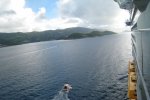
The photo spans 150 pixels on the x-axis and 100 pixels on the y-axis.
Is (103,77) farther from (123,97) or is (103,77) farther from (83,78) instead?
(123,97)

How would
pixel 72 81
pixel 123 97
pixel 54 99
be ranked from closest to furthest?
1. pixel 123 97
2. pixel 54 99
3. pixel 72 81

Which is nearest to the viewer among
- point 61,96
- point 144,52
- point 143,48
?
point 144,52

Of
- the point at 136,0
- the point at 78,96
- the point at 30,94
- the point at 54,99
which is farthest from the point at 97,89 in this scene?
the point at 136,0

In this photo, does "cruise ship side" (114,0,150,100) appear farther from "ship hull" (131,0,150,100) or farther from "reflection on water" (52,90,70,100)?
"reflection on water" (52,90,70,100)

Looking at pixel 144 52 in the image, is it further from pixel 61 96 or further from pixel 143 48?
pixel 61 96

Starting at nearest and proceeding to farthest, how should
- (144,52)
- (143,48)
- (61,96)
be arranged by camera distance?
(144,52)
(143,48)
(61,96)

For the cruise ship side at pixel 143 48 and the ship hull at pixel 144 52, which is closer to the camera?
the ship hull at pixel 144 52

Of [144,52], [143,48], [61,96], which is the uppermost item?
[143,48]

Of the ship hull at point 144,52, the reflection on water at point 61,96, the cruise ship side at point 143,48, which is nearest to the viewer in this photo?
the ship hull at point 144,52

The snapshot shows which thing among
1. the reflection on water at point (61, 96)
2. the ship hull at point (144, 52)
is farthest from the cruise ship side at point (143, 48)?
the reflection on water at point (61, 96)

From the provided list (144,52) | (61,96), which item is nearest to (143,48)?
(144,52)

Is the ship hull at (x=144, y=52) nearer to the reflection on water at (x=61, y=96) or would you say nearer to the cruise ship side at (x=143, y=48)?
the cruise ship side at (x=143, y=48)
